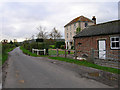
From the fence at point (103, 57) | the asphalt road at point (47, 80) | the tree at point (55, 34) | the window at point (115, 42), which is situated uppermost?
the tree at point (55, 34)

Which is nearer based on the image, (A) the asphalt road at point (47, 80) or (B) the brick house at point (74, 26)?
(A) the asphalt road at point (47, 80)

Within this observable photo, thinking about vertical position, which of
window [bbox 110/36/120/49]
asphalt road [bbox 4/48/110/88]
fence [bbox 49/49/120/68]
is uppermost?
window [bbox 110/36/120/49]

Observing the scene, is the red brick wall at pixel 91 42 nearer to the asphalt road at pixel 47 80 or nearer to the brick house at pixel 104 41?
the brick house at pixel 104 41

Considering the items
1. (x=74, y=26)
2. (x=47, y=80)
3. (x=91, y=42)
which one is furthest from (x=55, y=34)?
(x=47, y=80)

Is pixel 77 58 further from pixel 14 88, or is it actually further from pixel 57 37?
pixel 57 37

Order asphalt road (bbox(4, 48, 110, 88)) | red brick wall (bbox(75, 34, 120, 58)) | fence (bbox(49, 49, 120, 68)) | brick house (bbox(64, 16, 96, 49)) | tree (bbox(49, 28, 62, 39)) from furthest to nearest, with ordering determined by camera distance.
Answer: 1. tree (bbox(49, 28, 62, 39))
2. brick house (bbox(64, 16, 96, 49))
3. red brick wall (bbox(75, 34, 120, 58))
4. fence (bbox(49, 49, 120, 68))
5. asphalt road (bbox(4, 48, 110, 88))

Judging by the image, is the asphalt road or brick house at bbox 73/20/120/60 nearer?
the asphalt road

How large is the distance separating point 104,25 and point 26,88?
13.3 metres

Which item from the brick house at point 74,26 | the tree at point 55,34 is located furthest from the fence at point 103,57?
the tree at point 55,34

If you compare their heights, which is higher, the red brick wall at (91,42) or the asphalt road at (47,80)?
the red brick wall at (91,42)

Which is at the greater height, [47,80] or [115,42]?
[115,42]

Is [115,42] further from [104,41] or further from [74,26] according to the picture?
[74,26]

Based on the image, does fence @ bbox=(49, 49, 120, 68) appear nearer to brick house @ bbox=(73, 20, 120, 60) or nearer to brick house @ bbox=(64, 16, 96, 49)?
brick house @ bbox=(73, 20, 120, 60)

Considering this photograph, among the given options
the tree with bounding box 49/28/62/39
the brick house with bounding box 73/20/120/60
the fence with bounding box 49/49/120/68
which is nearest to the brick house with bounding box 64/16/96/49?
the tree with bounding box 49/28/62/39
